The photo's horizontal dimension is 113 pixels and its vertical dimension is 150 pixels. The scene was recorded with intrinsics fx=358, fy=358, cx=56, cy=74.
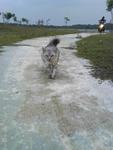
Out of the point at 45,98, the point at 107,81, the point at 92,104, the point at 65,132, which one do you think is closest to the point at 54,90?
the point at 45,98

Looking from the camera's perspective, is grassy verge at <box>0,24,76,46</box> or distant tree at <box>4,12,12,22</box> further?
distant tree at <box>4,12,12,22</box>

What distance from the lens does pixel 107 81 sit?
396 inches

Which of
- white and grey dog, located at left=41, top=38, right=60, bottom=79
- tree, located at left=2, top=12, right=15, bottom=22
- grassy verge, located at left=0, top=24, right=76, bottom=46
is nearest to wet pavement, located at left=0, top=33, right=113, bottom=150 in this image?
white and grey dog, located at left=41, top=38, right=60, bottom=79

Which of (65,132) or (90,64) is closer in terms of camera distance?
(65,132)

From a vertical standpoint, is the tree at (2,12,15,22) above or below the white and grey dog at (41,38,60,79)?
below

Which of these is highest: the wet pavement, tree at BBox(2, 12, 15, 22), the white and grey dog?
A: the white and grey dog

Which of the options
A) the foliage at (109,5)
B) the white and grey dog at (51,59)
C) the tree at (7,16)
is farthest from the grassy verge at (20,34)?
the tree at (7,16)

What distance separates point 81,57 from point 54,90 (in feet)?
22.3

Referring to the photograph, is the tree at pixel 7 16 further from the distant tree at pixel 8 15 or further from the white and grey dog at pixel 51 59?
the white and grey dog at pixel 51 59

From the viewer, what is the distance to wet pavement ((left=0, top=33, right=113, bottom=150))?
18.2 ft

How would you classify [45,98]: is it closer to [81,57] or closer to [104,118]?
[104,118]

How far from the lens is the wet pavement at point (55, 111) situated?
5.54 metres

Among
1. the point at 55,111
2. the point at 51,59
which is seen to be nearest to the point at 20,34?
the point at 51,59

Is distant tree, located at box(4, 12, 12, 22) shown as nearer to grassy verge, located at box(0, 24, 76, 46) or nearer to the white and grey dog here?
grassy verge, located at box(0, 24, 76, 46)
